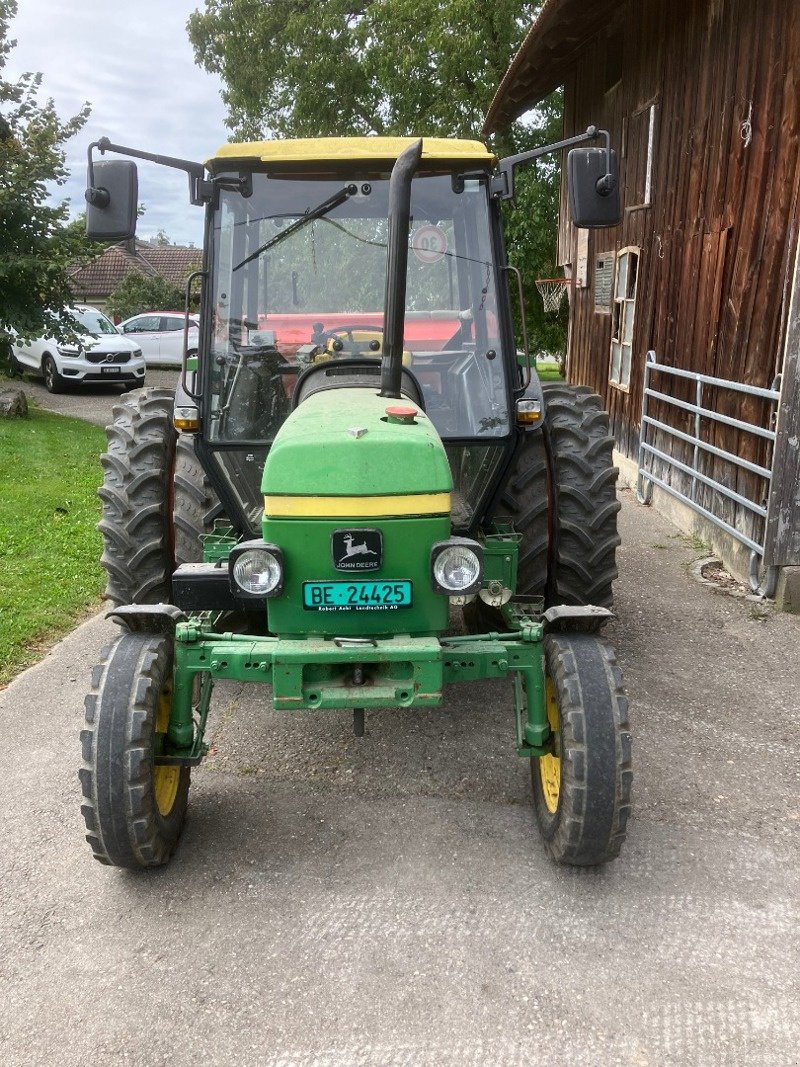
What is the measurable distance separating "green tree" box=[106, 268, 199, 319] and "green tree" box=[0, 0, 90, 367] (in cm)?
2324

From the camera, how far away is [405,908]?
292 cm

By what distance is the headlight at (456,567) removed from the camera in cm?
300

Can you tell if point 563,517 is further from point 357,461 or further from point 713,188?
point 713,188

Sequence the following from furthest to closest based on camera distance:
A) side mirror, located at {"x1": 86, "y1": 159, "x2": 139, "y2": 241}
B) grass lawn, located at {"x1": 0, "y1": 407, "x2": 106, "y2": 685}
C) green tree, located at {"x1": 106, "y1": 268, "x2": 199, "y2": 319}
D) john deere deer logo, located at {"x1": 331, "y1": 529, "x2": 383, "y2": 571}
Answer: green tree, located at {"x1": 106, "y1": 268, "x2": 199, "y2": 319} < grass lawn, located at {"x1": 0, "y1": 407, "x2": 106, "y2": 685} < side mirror, located at {"x1": 86, "y1": 159, "x2": 139, "y2": 241} < john deere deer logo, located at {"x1": 331, "y1": 529, "x2": 383, "y2": 571}

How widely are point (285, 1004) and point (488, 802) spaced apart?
1.21 metres

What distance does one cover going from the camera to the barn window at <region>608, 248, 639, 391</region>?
9977 millimetres

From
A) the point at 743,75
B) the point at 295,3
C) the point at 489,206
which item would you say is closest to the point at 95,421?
the point at 743,75

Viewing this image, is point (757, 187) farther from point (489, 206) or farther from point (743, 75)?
point (489, 206)

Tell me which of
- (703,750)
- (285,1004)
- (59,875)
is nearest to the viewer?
(285,1004)

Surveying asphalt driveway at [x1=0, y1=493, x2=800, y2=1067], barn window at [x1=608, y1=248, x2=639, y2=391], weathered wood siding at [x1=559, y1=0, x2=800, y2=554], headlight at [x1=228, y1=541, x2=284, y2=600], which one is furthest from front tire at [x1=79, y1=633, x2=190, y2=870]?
barn window at [x1=608, y1=248, x2=639, y2=391]

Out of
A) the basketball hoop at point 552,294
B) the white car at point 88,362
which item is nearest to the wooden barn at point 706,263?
the basketball hoop at point 552,294

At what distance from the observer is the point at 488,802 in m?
3.53

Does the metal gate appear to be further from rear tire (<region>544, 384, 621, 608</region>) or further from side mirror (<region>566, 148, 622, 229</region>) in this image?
side mirror (<region>566, 148, 622, 229</region>)

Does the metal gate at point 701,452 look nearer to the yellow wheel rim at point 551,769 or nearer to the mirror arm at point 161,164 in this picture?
the yellow wheel rim at point 551,769
